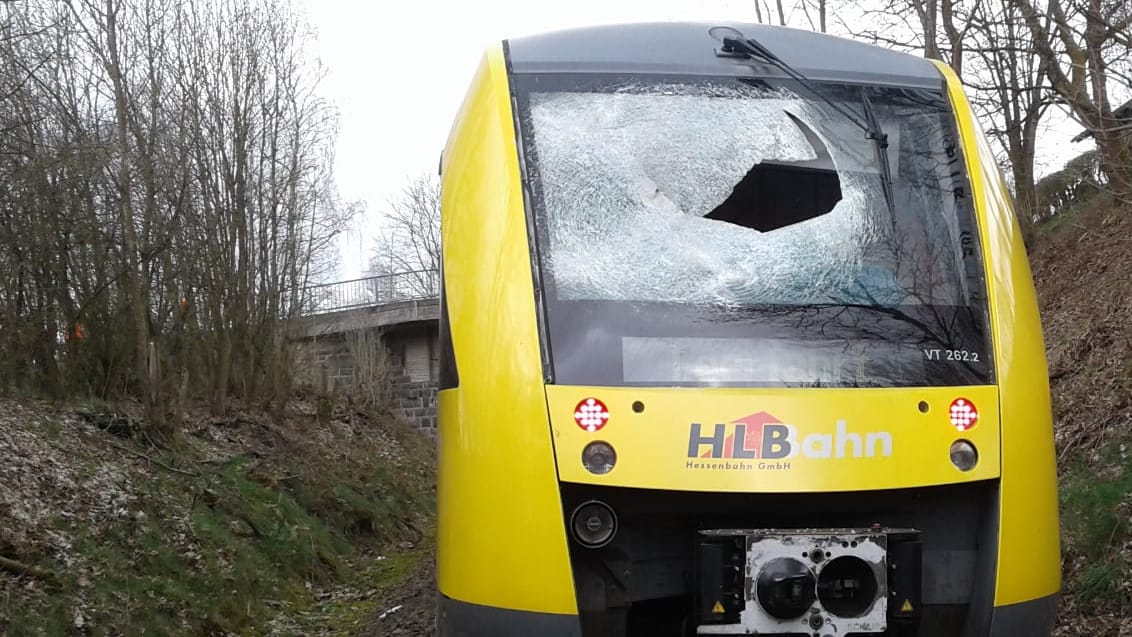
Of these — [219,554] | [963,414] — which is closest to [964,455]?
[963,414]

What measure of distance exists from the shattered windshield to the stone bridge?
62.0ft

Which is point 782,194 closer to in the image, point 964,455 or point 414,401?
point 964,455

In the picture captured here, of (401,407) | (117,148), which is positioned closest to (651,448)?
(117,148)

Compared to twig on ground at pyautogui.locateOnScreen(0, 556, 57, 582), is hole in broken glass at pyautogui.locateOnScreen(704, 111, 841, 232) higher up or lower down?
higher up

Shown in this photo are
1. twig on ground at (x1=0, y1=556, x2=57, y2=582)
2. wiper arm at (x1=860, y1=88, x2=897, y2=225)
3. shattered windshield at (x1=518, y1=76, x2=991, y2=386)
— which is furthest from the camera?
twig on ground at (x1=0, y1=556, x2=57, y2=582)

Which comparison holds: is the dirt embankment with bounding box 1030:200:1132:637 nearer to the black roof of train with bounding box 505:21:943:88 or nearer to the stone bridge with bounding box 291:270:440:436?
the black roof of train with bounding box 505:21:943:88

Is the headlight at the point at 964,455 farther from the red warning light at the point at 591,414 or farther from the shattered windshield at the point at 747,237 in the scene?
the red warning light at the point at 591,414

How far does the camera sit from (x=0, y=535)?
647cm

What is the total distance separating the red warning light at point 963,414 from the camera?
358cm

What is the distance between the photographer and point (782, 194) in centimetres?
412

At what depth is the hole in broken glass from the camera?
4055 millimetres

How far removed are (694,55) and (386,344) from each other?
26.4m

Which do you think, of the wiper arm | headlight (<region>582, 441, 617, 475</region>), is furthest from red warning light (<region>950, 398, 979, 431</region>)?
headlight (<region>582, 441, 617, 475</region>)

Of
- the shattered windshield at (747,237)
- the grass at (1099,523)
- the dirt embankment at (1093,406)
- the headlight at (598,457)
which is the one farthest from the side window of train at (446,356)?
the grass at (1099,523)
